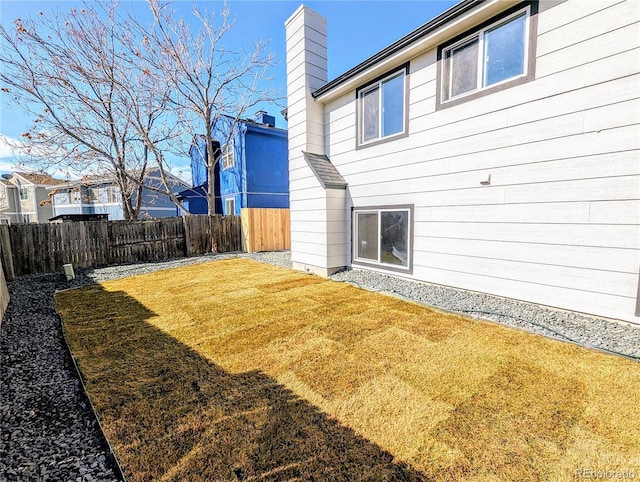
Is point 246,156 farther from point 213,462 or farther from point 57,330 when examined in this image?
point 213,462

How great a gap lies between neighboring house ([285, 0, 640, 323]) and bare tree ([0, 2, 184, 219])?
903cm

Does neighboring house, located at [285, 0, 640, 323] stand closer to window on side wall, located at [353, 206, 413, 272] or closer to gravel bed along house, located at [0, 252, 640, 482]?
window on side wall, located at [353, 206, 413, 272]

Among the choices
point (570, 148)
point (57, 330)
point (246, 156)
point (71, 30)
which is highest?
point (71, 30)

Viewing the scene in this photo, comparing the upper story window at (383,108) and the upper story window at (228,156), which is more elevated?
the upper story window at (228,156)

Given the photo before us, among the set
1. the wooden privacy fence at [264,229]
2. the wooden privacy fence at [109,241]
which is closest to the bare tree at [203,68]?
the wooden privacy fence at [109,241]

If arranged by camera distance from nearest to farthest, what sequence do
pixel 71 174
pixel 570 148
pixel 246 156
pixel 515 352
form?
pixel 515 352 < pixel 570 148 < pixel 71 174 < pixel 246 156

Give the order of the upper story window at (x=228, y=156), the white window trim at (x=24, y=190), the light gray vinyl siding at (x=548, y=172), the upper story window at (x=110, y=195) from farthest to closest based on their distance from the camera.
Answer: the white window trim at (x=24, y=190)
the upper story window at (x=110, y=195)
the upper story window at (x=228, y=156)
the light gray vinyl siding at (x=548, y=172)

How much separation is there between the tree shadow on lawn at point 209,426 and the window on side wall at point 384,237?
13.0ft

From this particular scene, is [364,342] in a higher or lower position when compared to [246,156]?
lower

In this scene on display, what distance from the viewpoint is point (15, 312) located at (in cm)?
465

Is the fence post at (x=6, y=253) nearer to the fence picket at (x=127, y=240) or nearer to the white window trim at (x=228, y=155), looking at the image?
the fence picket at (x=127, y=240)

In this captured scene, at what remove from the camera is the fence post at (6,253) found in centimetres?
689

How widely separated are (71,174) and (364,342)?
51.0 feet

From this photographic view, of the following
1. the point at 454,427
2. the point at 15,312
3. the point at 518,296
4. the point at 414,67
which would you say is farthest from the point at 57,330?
the point at 414,67
